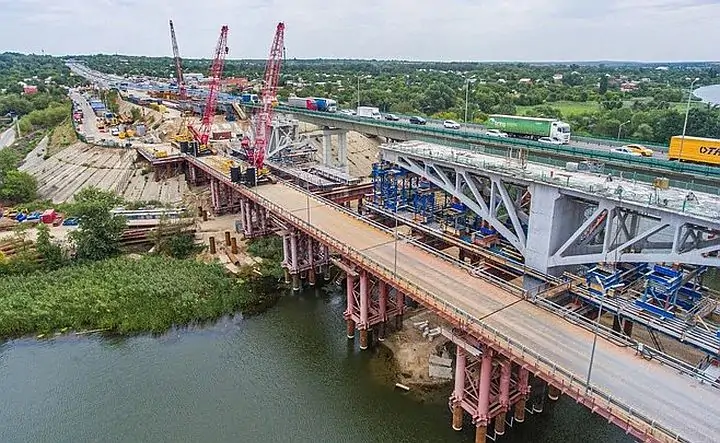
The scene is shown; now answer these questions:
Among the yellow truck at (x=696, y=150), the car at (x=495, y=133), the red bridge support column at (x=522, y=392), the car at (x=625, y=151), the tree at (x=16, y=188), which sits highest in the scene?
the yellow truck at (x=696, y=150)

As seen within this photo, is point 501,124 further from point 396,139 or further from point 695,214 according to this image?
point 695,214

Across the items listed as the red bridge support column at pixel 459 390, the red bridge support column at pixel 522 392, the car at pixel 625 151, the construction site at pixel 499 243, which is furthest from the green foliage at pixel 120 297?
the car at pixel 625 151

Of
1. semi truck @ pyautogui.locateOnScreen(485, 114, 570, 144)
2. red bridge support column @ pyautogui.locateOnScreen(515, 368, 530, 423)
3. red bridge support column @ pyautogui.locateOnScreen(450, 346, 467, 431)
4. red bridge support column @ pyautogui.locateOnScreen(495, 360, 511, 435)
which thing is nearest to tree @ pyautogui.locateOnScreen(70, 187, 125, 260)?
red bridge support column @ pyautogui.locateOnScreen(450, 346, 467, 431)

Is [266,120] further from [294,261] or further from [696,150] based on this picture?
[696,150]

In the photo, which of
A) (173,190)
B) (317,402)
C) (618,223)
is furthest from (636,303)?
(173,190)

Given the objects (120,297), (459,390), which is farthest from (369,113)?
(459,390)

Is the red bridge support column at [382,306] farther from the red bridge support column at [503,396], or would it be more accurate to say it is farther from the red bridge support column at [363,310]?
the red bridge support column at [503,396]
